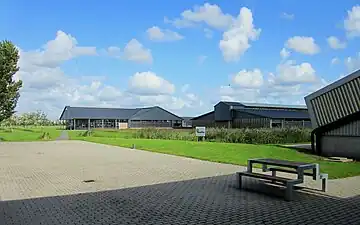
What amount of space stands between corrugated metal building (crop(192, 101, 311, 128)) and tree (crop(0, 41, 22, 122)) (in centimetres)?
2453

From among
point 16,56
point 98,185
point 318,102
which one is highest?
point 16,56

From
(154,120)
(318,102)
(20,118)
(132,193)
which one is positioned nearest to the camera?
(132,193)

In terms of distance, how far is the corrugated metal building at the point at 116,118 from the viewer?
3009 inches

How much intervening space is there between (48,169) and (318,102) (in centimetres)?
1366

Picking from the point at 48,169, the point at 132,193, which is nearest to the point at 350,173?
the point at 132,193

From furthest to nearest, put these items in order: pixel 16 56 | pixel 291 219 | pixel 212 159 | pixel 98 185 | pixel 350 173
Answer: pixel 16 56
pixel 212 159
pixel 350 173
pixel 98 185
pixel 291 219

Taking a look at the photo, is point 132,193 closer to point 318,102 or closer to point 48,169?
point 48,169

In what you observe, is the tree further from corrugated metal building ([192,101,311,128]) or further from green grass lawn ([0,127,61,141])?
corrugated metal building ([192,101,311,128])

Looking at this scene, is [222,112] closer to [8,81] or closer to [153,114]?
[8,81]

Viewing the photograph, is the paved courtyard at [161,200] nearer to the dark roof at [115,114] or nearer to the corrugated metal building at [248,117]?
the corrugated metal building at [248,117]

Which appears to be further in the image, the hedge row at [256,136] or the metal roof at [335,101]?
the hedge row at [256,136]

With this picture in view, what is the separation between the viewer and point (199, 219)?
6.14 meters

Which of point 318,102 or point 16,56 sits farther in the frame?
point 16,56

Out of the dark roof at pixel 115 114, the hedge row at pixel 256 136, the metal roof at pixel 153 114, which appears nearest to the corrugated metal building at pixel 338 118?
the hedge row at pixel 256 136
